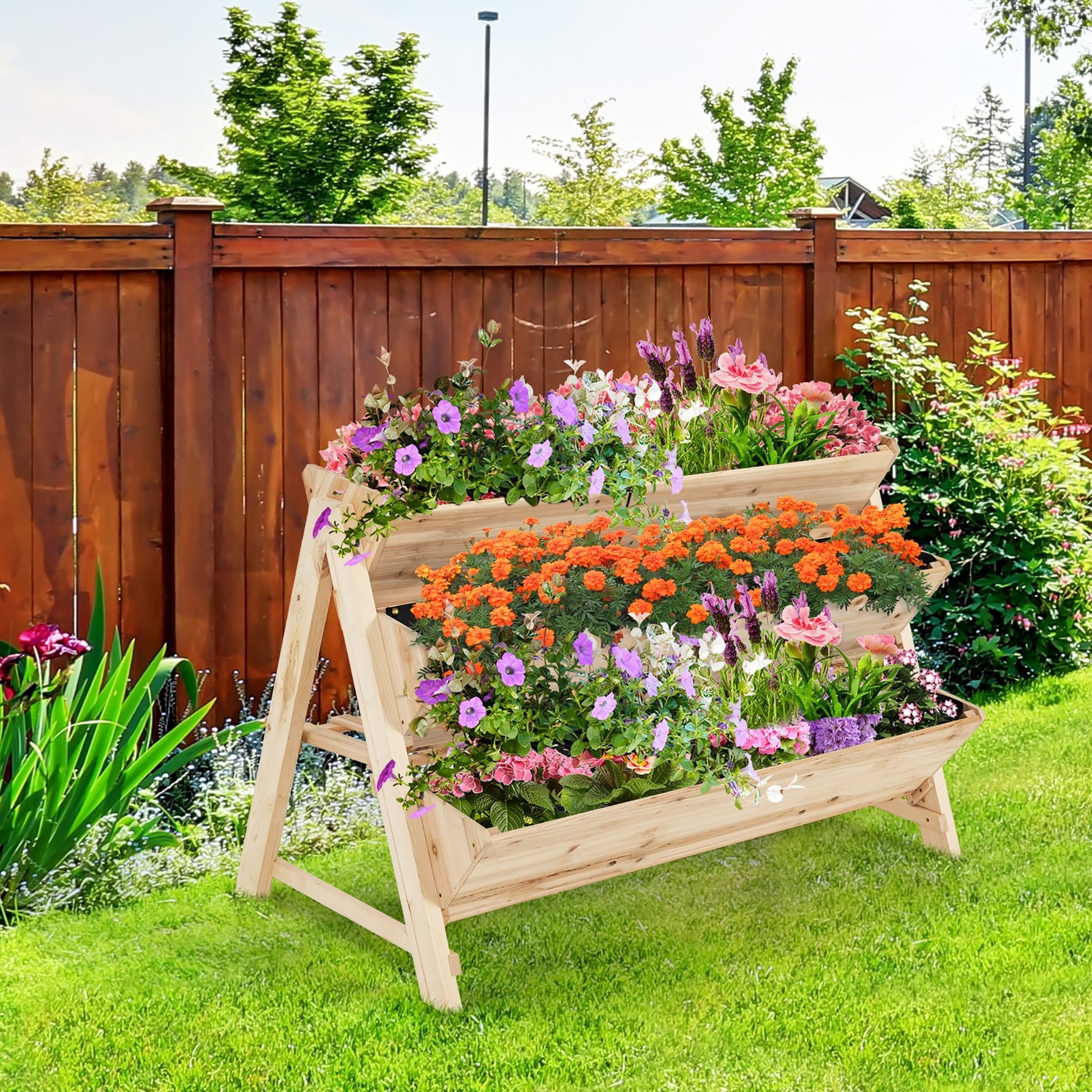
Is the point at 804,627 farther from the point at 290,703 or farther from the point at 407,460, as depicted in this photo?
the point at 290,703

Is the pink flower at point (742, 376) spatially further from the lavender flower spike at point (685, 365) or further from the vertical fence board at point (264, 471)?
the vertical fence board at point (264, 471)

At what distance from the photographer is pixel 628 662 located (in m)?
2.37

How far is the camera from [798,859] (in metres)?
3.29

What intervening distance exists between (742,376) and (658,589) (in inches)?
33.6

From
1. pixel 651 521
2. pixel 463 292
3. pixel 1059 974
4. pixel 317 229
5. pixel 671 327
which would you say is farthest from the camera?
pixel 671 327

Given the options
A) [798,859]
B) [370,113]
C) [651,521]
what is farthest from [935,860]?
[370,113]

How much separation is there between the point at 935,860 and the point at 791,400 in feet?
4.24

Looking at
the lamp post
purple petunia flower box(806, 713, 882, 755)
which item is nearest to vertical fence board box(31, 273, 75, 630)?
purple petunia flower box(806, 713, 882, 755)

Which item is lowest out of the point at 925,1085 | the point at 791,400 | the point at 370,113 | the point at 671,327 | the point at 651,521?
the point at 925,1085

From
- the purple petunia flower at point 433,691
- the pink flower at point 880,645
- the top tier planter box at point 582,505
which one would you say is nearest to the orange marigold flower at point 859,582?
the pink flower at point 880,645

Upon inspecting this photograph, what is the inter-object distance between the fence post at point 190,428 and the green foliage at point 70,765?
0.41 meters

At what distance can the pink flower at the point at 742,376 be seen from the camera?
3080mm

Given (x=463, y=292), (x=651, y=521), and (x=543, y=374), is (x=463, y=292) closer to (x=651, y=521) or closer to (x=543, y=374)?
(x=543, y=374)

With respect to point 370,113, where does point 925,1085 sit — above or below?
below
